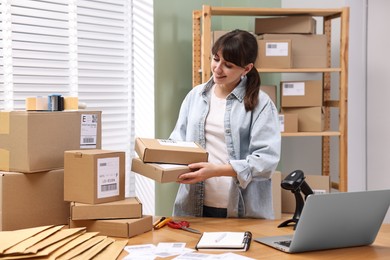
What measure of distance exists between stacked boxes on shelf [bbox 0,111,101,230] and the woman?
1.77 ft

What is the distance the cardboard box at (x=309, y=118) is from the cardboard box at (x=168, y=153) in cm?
139

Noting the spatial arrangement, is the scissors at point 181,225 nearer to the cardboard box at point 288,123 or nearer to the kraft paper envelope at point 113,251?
the kraft paper envelope at point 113,251

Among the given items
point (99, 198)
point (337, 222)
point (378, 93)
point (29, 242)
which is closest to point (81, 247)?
point (29, 242)

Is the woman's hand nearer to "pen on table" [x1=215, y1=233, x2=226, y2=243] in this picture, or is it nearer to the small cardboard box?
the small cardboard box

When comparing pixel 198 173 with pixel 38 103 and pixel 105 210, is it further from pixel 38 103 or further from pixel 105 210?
pixel 38 103

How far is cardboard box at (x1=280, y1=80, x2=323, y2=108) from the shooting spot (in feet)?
10.6

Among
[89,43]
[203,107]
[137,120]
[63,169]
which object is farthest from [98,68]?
[63,169]

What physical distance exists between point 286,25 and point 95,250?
2.07m

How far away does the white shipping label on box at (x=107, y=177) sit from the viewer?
1.88m

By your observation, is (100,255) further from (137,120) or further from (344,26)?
(344,26)

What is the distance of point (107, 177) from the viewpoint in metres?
1.91

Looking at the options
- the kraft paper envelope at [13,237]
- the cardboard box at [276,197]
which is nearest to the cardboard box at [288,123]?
the cardboard box at [276,197]

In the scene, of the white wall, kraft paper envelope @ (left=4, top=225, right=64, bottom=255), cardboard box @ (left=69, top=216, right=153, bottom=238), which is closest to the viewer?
kraft paper envelope @ (left=4, top=225, right=64, bottom=255)

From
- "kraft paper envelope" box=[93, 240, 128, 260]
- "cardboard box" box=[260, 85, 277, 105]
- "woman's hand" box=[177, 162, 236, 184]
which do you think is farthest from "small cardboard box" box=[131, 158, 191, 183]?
"cardboard box" box=[260, 85, 277, 105]
